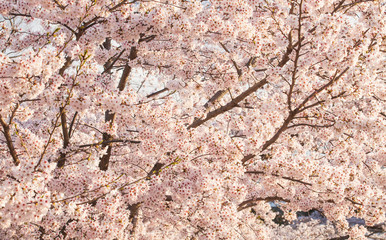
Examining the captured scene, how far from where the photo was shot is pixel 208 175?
5.58 m

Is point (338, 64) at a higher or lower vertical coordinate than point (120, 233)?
higher

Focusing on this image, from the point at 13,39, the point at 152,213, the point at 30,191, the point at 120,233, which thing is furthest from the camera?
the point at 152,213

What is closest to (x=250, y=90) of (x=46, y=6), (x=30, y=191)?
(x=46, y=6)

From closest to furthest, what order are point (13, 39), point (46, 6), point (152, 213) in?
point (46, 6) → point (13, 39) → point (152, 213)

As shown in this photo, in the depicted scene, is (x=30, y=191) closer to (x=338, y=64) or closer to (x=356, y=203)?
(x=338, y=64)

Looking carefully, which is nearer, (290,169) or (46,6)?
(46,6)

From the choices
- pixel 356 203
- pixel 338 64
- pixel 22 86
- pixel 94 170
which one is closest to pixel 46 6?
pixel 22 86

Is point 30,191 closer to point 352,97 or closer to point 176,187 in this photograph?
point 176,187

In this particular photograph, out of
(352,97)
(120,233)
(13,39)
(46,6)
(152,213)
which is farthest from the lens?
(152,213)

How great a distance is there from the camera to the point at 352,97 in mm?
5270

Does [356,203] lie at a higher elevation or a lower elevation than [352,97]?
lower

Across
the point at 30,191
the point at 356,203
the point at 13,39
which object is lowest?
the point at 30,191

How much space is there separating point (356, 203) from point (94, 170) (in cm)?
485

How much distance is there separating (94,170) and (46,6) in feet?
9.54
